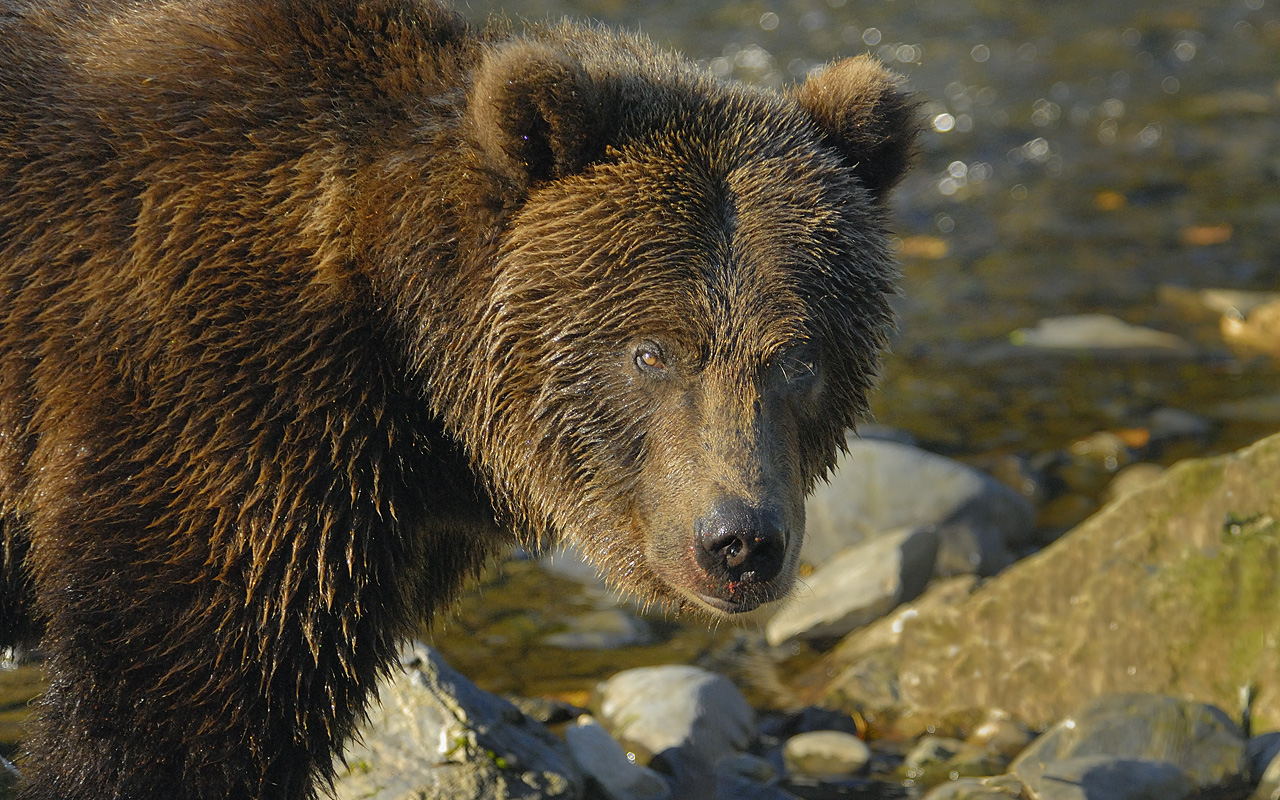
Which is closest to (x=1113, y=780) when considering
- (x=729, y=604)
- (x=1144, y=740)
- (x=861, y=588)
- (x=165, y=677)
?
(x=1144, y=740)

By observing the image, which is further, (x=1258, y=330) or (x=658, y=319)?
(x=1258, y=330)

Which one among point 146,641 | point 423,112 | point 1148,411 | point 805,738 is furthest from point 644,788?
point 1148,411

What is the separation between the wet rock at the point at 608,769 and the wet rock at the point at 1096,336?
695 cm

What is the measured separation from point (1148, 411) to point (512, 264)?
774 centimetres

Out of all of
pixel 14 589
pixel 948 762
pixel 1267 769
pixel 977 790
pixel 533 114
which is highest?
pixel 533 114

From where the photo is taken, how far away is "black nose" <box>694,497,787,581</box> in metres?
4.73

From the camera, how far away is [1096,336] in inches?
494

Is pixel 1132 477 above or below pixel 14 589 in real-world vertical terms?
below

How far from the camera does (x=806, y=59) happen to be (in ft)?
63.1

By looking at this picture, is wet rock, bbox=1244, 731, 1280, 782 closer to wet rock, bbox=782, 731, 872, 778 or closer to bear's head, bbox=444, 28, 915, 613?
wet rock, bbox=782, 731, 872, 778

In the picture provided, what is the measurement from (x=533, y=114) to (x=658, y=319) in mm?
807

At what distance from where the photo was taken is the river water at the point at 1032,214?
918 cm

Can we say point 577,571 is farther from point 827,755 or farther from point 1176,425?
point 1176,425

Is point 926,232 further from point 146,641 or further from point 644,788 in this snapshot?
point 146,641
